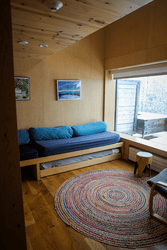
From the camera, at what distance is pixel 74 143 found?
3.65 m

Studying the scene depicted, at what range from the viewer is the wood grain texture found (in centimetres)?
95

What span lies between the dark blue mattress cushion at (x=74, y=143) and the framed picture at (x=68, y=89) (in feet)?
3.38

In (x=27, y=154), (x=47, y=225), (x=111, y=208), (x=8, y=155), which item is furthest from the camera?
(x=27, y=154)

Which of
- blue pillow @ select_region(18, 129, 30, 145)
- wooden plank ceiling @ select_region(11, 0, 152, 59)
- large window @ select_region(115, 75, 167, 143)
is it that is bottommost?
blue pillow @ select_region(18, 129, 30, 145)

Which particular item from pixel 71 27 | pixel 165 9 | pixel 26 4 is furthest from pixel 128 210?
pixel 165 9

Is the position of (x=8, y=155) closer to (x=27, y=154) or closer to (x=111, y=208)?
(x=111, y=208)

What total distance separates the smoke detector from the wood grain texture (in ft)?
1.72

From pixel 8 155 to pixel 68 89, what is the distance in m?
3.39

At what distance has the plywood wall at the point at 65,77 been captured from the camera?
12.5ft

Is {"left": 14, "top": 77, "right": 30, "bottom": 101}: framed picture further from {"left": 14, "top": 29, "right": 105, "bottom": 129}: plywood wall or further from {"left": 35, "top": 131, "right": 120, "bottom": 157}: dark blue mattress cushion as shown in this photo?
{"left": 35, "top": 131, "right": 120, "bottom": 157}: dark blue mattress cushion

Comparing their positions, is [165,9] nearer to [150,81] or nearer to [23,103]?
[150,81]

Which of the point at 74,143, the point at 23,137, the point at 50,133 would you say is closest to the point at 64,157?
the point at 74,143

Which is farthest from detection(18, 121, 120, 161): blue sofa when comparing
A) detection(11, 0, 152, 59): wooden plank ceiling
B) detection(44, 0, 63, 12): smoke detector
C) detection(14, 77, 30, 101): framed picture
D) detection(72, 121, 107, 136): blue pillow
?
detection(44, 0, 63, 12): smoke detector

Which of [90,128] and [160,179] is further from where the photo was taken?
[90,128]
